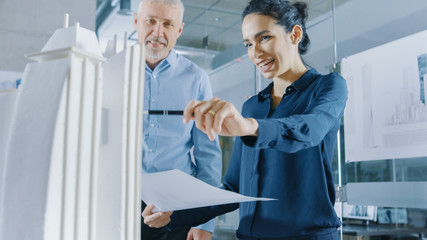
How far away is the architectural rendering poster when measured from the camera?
6.24 ft

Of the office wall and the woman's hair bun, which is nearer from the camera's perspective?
the woman's hair bun

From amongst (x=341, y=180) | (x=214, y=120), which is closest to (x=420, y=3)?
(x=341, y=180)

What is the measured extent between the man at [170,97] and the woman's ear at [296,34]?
565mm

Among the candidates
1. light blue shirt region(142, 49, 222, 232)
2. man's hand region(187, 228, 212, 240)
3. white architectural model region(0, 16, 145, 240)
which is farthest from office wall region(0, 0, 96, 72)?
white architectural model region(0, 16, 145, 240)

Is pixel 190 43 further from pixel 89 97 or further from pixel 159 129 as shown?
pixel 89 97

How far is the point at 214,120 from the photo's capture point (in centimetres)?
56

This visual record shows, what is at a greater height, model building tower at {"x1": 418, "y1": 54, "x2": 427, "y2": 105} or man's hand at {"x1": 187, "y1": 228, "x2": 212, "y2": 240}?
model building tower at {"x1": 418, "y1": 54, "x2": 427, "y2": 105}

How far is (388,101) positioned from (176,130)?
3.53ft

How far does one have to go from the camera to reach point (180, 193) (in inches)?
29.4

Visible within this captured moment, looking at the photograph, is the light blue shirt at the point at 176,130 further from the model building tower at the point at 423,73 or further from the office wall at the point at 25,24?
the office wall at the point at 25,24

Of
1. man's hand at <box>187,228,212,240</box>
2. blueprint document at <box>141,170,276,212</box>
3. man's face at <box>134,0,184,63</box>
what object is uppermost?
man's face at <box>134,0,184,63</box>

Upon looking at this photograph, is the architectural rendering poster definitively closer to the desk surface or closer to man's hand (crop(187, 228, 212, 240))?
the desk surface

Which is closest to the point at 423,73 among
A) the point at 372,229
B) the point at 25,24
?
the point at 372,229

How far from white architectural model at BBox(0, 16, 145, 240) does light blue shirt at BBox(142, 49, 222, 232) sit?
1.12m
